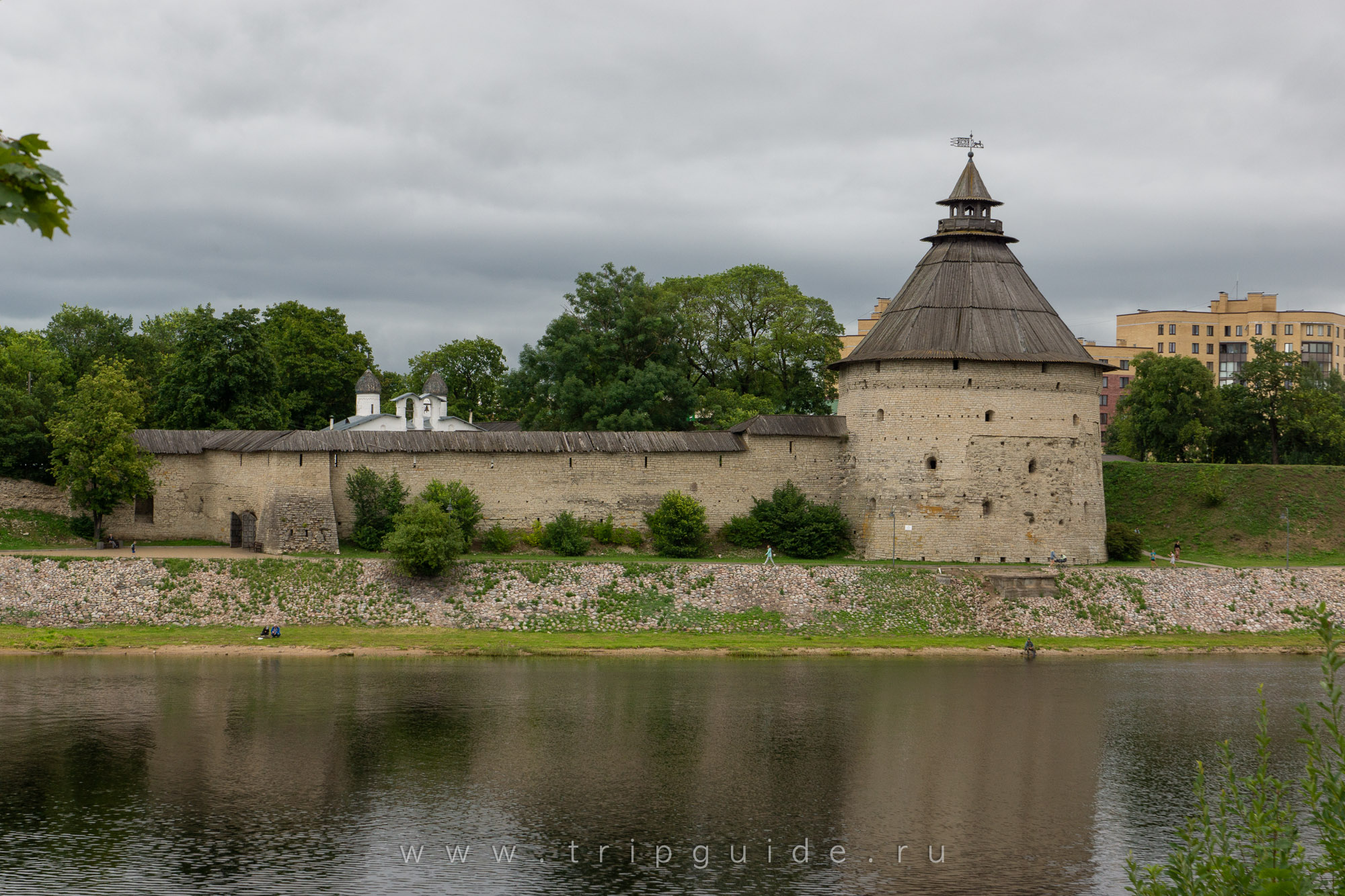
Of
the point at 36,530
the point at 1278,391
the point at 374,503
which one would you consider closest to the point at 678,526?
the point at 374,503

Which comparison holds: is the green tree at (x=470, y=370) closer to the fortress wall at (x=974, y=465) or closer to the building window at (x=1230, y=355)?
the fortress wall at (x=974, y=465)

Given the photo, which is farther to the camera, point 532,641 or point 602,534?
point 602,534

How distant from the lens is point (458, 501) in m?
33.9

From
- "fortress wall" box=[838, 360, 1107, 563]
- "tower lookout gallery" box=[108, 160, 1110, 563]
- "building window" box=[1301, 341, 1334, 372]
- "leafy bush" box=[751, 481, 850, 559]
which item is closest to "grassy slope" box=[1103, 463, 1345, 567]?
"fortress wall" box=[838, 360, 1107, 563]

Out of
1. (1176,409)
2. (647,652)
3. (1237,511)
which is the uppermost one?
(1176,409)

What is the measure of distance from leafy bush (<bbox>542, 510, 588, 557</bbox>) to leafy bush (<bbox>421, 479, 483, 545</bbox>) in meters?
1.97

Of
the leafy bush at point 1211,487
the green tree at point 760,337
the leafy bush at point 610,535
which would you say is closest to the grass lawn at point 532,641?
the leafy bush at point 610,535

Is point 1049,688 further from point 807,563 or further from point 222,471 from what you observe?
point 222,471

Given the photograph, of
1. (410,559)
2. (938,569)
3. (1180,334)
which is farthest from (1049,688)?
Answer: (1180,334)

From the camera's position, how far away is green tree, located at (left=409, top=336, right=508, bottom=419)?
6912cm

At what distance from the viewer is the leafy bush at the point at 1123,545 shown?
3741 centimetres

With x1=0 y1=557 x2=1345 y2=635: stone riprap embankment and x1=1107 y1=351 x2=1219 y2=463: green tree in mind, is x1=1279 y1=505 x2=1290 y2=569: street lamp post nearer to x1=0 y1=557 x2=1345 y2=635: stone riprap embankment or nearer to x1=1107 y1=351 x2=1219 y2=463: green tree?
x1=0 y1=557 x2=1345 y2=635: stone riprap embankment

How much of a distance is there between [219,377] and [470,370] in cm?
2755

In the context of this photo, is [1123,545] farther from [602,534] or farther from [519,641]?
[519,641]
